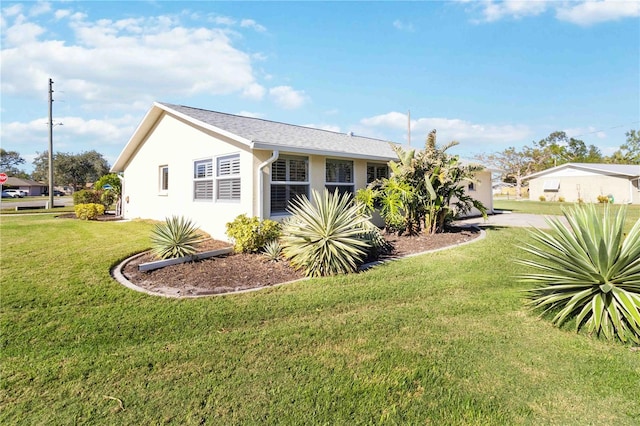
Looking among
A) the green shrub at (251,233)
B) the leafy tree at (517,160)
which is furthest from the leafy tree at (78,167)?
the leafy tree at (517,160)

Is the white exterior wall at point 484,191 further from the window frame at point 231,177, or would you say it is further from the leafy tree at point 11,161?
the leafy tree at point 11,161

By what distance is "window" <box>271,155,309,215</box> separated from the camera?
9961 millimetres

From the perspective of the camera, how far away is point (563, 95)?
1019 inches

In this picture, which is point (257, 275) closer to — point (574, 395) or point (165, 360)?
point (165, 360)

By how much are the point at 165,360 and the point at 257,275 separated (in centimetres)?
330

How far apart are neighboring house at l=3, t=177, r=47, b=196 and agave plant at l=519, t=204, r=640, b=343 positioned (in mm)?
86247

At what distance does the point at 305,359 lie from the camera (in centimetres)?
354

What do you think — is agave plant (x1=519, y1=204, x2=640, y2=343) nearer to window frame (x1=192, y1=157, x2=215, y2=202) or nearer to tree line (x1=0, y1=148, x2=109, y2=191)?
window frame (x1=192, y1=157, x2=215, y2=202)

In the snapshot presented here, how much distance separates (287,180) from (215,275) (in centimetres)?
432

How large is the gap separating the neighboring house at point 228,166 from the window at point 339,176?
1.4 inches

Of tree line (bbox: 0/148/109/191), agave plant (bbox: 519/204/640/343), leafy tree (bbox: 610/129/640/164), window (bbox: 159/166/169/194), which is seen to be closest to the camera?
agave plant (bbox: 519/204/640/343)

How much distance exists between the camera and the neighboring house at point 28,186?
66419 mm

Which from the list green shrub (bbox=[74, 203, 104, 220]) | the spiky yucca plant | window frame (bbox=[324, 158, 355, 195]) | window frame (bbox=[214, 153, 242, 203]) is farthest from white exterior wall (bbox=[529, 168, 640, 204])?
green shrub (bbox=[74, 203, 104, 220])

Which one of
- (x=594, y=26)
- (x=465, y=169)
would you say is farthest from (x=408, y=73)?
(x=594, y=26)
